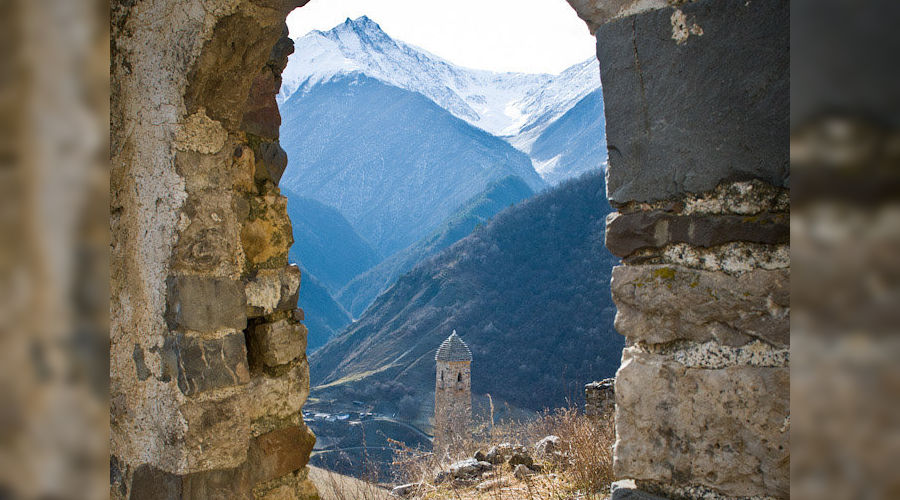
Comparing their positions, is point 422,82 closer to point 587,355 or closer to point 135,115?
point 587,355

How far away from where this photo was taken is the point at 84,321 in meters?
0.42

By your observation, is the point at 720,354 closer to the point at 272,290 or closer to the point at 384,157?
the point at 272,290

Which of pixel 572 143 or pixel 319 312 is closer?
pixel 319 312

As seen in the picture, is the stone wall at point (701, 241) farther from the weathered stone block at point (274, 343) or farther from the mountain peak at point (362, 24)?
the mountain peak at point (362, 24)

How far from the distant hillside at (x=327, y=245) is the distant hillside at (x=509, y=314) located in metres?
25.7

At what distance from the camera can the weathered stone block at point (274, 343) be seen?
271 centimetres

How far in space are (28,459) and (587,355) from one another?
32487 millimetres

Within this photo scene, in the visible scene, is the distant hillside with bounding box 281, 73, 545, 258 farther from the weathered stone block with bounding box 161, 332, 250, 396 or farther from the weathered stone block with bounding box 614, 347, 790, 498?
the weathered stone block with bounding box 614, 347, 790, 498

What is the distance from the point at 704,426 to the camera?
1442 mm

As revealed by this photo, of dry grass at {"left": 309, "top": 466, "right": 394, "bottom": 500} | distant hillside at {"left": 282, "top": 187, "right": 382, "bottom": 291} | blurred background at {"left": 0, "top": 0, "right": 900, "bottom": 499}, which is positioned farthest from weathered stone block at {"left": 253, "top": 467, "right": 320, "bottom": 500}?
distant hillside at {"left": 282, "top": 187, "right": 382, "bottom": 291}

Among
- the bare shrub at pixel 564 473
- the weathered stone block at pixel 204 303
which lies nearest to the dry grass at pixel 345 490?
the bare shrub at pixel 564 473

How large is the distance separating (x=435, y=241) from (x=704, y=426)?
201ft

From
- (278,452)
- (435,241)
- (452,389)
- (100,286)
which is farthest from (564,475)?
(435,241)

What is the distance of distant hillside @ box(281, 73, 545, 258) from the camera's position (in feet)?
248
